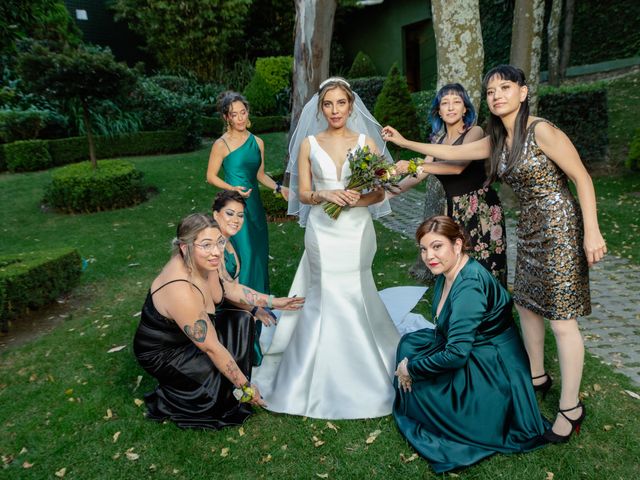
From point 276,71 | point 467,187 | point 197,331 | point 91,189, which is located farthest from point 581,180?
point 276,71

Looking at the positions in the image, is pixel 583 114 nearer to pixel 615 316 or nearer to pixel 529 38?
pixel 529 38

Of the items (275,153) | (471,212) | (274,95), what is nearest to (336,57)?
(274,95)

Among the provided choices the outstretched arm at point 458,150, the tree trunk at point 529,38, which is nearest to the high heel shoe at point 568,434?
the outstretched arm at point 458,150

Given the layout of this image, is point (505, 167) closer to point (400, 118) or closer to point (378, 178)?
point (378, 178)

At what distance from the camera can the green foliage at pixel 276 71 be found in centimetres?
2058

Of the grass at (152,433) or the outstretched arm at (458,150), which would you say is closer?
the grass at (152,433)

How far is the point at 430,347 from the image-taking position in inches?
142

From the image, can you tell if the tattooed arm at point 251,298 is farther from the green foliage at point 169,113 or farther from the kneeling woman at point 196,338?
the green foliage at point 169,113

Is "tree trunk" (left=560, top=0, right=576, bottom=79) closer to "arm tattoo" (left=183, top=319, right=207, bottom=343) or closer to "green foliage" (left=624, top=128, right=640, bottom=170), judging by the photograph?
"green foliage" (left=624, top=128, right=640, bottom=170)

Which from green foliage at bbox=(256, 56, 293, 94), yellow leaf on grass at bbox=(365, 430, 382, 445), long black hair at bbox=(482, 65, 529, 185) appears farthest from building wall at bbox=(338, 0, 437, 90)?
yellow leaf on grass at bbox=(365, 430, 382, 445)

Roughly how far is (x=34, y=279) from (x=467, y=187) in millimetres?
4922

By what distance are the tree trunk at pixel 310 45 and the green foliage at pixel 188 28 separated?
49.1 ft

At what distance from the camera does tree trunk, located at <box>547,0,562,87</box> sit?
14.2 metres

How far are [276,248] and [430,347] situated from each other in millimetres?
4940
